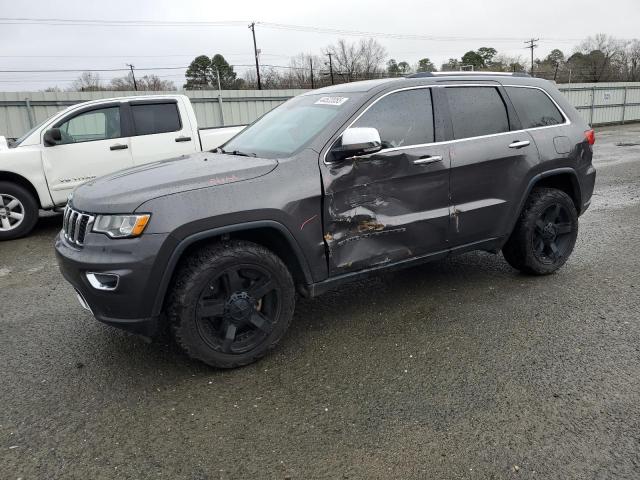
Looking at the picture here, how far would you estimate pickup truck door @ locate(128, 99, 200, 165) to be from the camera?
7.80 meters

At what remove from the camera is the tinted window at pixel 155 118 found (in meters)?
7.86

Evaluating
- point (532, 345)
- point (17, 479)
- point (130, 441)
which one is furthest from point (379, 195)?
point (17, 479)

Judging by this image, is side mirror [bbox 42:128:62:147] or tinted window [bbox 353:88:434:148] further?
side mirror [bbox 42:128:62:147]

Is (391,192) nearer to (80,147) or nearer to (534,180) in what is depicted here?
(534,180)

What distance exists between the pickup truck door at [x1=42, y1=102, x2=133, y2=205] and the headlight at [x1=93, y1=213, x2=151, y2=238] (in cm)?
491

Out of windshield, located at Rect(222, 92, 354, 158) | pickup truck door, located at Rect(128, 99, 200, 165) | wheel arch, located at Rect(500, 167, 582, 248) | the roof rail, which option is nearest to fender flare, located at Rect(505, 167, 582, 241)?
wheel arch, located at Rect(500, 167, 582, 248)

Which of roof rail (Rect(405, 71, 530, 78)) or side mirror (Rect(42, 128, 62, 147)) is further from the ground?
roof rail (Rect(405, 71, 530, 78))

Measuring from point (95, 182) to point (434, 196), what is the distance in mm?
2429

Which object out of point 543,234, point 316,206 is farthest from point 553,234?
point 316,206

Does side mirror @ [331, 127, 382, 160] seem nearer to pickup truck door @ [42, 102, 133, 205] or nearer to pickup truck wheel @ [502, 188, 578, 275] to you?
pickup truck wheel @ [502, 188, 578, 275]

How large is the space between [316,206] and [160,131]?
5494mm

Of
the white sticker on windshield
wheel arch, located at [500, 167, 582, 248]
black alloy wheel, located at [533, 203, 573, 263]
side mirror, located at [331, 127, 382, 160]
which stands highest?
the white sticker on windshield

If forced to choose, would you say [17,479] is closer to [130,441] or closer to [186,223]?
[130,441]

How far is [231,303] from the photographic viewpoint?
3.17 meters
